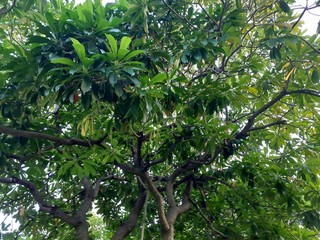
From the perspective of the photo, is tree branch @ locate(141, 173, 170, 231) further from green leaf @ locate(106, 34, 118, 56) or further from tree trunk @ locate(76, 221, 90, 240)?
green leaf @ locate(106, 34, 118, 56)

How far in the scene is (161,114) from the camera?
3115 mm

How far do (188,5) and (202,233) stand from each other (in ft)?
Result: 8.00

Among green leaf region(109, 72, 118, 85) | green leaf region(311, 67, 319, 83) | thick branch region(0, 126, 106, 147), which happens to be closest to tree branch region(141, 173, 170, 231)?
thick branch region(0, 126, 106, 147)

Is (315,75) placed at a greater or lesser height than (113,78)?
greater

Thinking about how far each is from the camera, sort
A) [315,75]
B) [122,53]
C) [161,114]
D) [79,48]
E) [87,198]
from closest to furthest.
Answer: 1. [79,48]
2. [122,53]
3. [161,114]
4. [315,75]
5. [87,198]

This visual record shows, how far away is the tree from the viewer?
285 cm

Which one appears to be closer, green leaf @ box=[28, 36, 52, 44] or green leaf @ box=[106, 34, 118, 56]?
green leaf @ box=[106, 34, 118, 56]

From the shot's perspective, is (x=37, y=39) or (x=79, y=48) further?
(x=37, y=39)

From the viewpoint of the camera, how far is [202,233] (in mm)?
4789

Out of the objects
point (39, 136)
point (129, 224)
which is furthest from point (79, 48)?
point (129, 224)

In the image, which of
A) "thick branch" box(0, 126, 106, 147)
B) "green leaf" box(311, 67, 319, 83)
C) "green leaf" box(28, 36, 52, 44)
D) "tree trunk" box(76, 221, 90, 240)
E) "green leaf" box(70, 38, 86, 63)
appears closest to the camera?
"green leaf" box(70, 38, 86, 63)

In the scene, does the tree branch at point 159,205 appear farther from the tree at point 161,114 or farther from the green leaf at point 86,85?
the green leaf at point 86,85

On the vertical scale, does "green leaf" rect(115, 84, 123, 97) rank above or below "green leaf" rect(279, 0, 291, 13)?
below

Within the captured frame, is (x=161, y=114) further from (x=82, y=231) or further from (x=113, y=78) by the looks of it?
(x=82, y=231)
